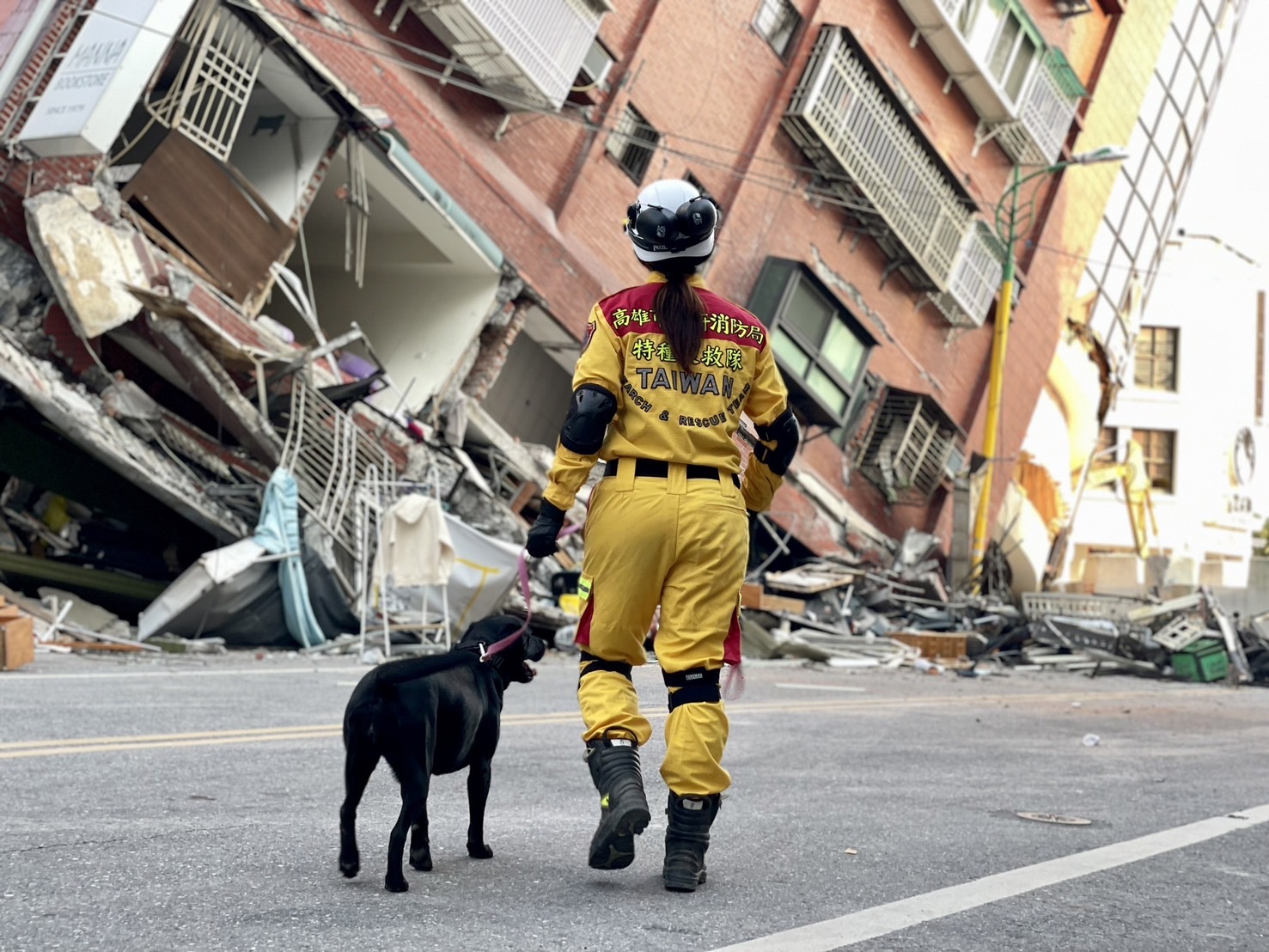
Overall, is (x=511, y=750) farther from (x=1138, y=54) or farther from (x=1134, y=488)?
(x=1134, y=488)

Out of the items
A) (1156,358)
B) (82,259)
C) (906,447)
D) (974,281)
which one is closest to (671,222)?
(82,259)

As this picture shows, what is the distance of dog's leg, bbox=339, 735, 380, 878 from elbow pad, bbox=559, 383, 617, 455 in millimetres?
1089

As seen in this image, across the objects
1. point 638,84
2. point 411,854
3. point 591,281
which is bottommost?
point 411,854

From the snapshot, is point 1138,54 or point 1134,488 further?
point 1134,488

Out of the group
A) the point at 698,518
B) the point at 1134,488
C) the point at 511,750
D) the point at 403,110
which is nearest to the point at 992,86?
the point at 403,110

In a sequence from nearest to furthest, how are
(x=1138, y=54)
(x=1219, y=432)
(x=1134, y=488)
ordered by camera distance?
(x=1138, y=54)
(x=1134, y=488)
(x=1219, y=432)

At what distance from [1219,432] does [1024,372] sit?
24.1 m

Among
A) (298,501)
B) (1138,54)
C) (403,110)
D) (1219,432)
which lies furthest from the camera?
(1219,432)

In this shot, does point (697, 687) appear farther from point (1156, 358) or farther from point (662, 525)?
point (1156, 358)

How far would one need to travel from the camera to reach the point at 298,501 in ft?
53.5

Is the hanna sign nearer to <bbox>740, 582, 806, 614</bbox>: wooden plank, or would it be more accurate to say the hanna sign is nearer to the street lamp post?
<bbox>740, 582, 806, 614</bbox>: wooden plank

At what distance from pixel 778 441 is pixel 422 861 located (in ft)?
5.62

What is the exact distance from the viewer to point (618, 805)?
4.39 m

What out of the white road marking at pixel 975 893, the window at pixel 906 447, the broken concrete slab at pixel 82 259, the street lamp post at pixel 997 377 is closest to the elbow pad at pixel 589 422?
the white road marking at pixel 975 893
